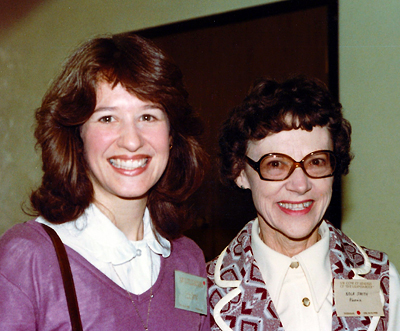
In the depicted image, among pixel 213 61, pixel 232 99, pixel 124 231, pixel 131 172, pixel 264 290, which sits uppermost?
pixel 213 61

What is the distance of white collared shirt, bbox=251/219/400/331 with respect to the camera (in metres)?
1.95

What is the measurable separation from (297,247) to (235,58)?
169cm

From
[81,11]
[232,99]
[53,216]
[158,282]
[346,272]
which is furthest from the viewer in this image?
[81,11]

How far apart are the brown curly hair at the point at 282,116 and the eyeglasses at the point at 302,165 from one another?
0.12 m

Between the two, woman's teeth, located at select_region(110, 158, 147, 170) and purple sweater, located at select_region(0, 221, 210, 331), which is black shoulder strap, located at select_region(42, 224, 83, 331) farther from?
woman's teeth, located at select_region(110, 158, 147, 170)

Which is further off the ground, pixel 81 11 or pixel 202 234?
pixel 81 11

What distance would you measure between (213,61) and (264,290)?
1.99m

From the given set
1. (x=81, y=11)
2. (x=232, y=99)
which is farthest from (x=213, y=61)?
(x=81, y=11)

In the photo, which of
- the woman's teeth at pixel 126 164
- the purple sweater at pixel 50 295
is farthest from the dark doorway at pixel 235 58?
the purple sweater at pixel 50 295

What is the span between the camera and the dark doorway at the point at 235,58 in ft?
9.68

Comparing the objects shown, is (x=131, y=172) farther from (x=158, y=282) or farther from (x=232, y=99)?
(x=232, y=99)

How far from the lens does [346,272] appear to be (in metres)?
2.05

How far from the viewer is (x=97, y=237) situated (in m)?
1.79

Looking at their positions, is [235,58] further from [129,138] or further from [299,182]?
[129,138]
